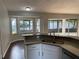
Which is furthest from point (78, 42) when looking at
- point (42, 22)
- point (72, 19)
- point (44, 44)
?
point (72, 19)

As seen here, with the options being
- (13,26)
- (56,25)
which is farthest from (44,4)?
(13,26)

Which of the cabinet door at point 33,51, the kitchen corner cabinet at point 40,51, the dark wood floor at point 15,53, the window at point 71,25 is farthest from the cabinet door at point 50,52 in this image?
the window at point 71,25

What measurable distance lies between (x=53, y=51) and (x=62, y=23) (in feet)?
20.5

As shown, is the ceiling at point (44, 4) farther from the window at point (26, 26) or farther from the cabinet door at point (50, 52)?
the cabinet door at point (50, 52)

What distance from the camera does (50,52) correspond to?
3.31 meters

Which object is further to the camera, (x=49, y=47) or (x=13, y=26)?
(x=13, y=26)

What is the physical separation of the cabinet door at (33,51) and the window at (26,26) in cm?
584

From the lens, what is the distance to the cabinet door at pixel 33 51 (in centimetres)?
351

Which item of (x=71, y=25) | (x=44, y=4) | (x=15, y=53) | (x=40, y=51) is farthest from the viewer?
(x=71, y=25)

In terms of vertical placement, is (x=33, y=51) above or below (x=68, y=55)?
below

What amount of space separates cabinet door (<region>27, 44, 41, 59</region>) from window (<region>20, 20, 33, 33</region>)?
5.84 meters

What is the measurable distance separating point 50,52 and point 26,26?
250 inches

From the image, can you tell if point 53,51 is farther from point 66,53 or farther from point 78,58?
point 78,58

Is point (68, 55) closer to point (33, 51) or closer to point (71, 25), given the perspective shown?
point (33, 51)
